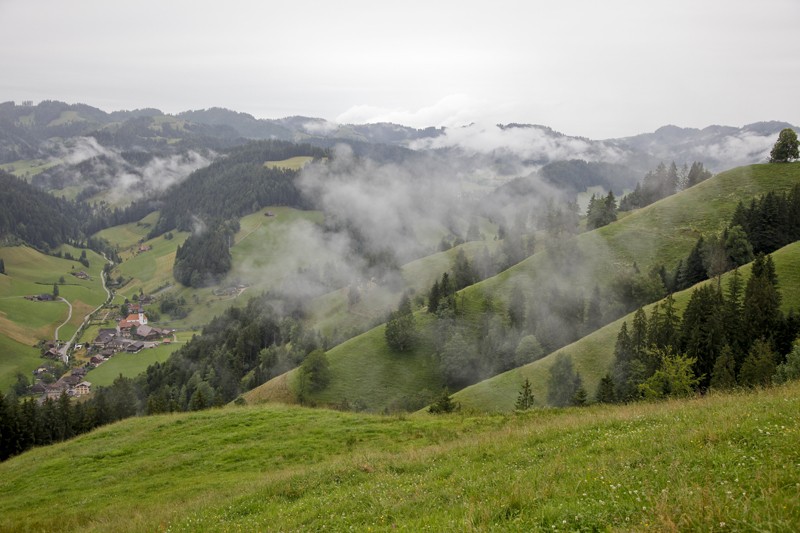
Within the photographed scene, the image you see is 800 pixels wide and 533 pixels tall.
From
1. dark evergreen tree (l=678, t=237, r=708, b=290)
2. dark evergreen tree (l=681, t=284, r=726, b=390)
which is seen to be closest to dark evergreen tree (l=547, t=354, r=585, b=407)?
dark evergreen tree (l=681, t=284, r=726, b=390)

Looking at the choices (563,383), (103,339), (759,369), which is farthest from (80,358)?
(759,369)

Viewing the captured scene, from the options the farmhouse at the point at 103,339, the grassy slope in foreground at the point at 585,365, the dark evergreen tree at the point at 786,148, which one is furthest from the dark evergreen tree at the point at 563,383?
the farmhouse at the point at 103,339

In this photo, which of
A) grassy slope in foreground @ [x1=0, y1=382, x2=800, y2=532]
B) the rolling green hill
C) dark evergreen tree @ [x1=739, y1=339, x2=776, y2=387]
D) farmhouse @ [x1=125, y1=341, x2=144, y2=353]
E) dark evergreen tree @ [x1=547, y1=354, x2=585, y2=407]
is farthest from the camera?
farmhouse @ [x1=125, y1=341, x2=144, y2=353]

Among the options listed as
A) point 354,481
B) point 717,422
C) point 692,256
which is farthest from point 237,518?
point 692,256

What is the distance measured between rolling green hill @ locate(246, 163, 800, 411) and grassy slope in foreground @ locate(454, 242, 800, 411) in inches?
825

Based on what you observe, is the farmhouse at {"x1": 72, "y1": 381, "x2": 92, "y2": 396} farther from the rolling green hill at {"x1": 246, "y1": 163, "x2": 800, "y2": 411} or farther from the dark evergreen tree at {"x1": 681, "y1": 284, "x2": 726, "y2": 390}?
the dark evergreen tree at {"x1": 681, "y1": 284, "x2": 726, "y2": 390}

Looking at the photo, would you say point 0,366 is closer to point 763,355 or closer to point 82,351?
point 82,351

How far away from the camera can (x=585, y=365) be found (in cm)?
7000

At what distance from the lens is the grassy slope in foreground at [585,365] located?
65250mm

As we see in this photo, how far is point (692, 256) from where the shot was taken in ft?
300

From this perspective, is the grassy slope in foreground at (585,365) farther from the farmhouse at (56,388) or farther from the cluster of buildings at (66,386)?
the farmhouse at (56,388)

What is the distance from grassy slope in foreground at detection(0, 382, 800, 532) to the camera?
8.84 m

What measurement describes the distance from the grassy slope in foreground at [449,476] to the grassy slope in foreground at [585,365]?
38.9 metres

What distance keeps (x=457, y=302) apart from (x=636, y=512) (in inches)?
3969
